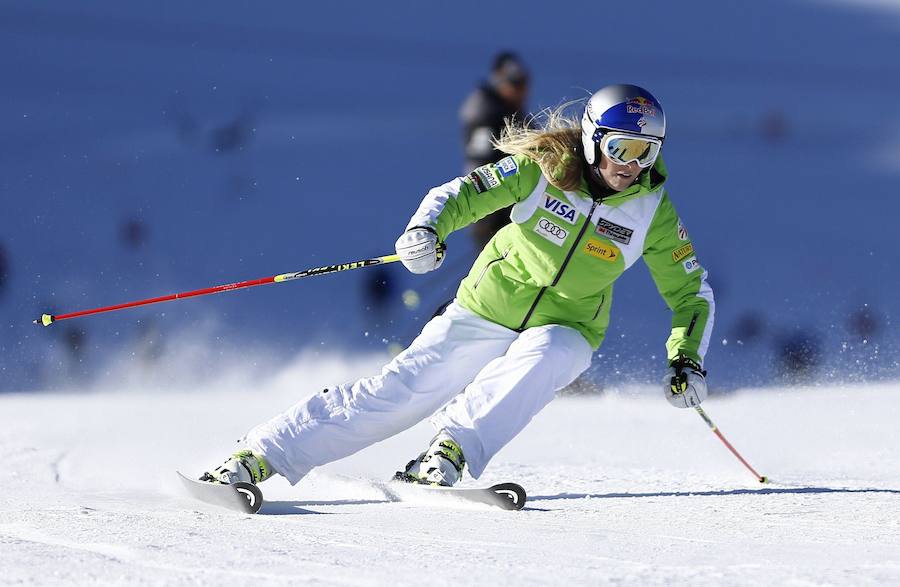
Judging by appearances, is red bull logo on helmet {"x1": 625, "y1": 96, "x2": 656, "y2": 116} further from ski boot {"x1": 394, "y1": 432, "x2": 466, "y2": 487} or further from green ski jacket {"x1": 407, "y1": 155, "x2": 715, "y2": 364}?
ski boot {"x1": 394, "y1": 432, "x2": 466, "y2": 487}

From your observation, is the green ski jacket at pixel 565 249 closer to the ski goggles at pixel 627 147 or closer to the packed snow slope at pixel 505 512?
the ski goggles at pixel 627 147

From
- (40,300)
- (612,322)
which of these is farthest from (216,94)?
(612,322)

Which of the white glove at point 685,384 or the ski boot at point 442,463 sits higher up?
the white glove at point 685,384

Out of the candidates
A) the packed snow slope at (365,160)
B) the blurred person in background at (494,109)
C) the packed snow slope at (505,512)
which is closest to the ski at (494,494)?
the packed snow slope at (505,512)

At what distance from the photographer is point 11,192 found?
10.3 m

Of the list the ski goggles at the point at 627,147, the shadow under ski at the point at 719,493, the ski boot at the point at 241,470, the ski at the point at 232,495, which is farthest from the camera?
the shadow under ski at the point at 719,493

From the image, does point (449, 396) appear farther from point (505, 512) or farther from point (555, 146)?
point (555, 146)

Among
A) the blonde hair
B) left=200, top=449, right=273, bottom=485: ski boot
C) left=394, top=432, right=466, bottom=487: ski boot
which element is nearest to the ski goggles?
the blonde hair

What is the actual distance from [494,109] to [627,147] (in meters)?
2.55

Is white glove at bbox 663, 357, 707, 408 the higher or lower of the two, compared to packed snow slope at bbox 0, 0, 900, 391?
lower

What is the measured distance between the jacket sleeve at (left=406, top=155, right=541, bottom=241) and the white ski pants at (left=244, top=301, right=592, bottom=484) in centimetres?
35

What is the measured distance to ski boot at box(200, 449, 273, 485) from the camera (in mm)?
3131

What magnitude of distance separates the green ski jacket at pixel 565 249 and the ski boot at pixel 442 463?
42 cm

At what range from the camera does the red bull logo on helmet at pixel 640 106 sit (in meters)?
Result: 3.25
